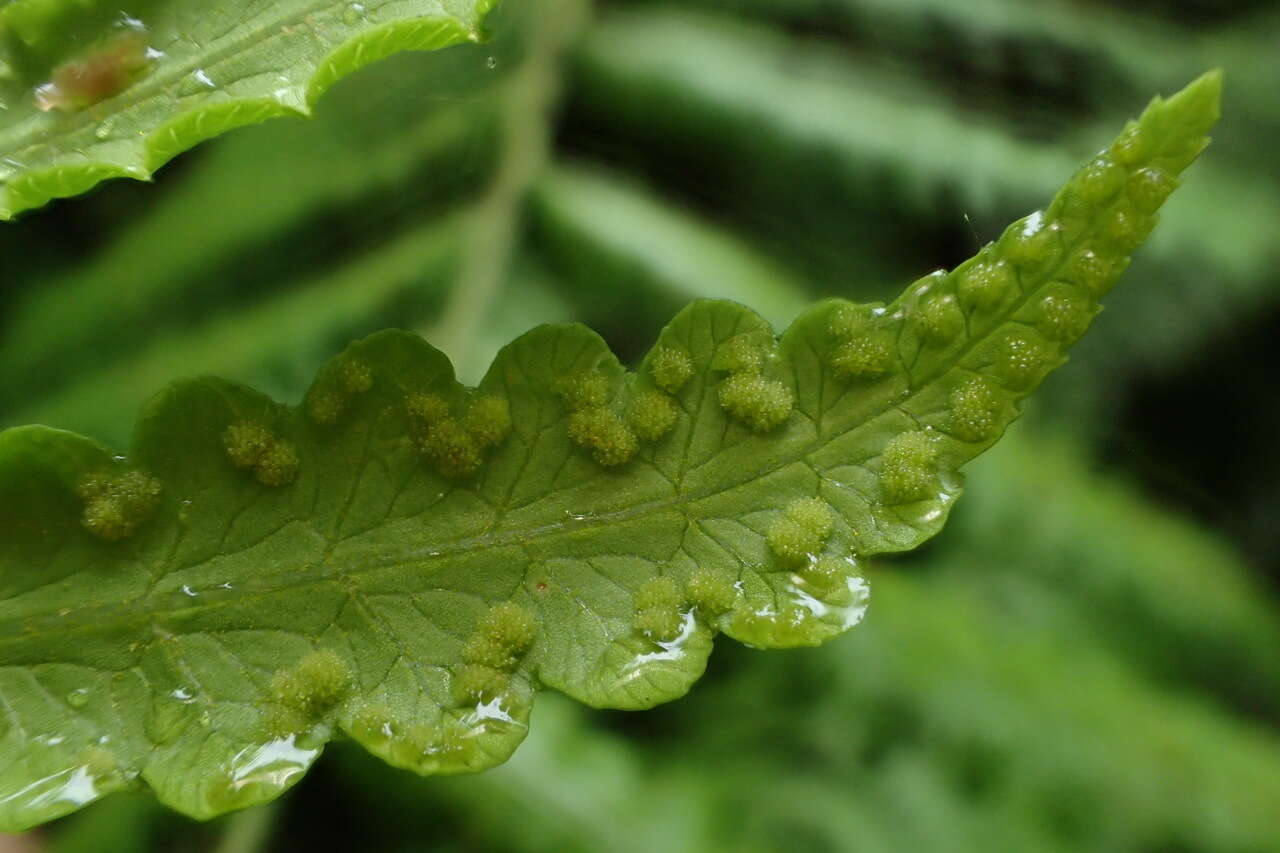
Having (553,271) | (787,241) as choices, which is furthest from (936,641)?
(553,271)

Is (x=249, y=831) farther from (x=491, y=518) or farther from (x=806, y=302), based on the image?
(x=806, y=302)

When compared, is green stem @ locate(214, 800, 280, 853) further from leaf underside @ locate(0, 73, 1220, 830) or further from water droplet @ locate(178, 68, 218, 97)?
water droplet @ locate(178, 68, 218, 97)

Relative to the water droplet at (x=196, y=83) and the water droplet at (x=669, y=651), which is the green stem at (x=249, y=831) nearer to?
the water droplet at (x=669, y=651)

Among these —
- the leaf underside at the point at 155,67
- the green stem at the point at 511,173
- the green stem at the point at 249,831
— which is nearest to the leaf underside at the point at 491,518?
the leaf underside at the point at 155,67

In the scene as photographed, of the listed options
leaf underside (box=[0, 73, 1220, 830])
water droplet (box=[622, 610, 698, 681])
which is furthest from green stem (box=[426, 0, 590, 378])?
water droplet (box=[622, 610, 698, 681])

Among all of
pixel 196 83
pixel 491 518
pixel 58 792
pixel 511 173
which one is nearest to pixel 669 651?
pixel 491 518

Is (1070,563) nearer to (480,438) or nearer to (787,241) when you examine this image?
(787,241)
